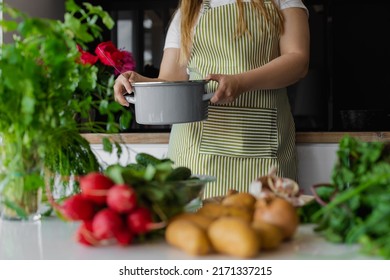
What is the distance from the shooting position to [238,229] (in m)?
0.67

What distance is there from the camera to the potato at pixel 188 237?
2.25 feet

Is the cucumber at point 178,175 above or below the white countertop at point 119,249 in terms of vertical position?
above

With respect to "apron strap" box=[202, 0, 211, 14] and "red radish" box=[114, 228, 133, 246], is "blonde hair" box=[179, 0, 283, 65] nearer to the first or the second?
"apron strap" box=[202, 0, 211, 14]

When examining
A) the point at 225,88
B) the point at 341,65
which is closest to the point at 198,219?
the point at 225,88

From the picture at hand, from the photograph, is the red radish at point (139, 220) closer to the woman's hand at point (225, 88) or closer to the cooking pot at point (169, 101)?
the cooking pot at point (169, 101)

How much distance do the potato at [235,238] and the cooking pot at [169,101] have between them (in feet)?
1.66

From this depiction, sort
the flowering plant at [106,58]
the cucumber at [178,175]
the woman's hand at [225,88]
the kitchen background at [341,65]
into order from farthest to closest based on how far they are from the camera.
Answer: the kitchen background at [341,65] → the flowering plant at [106,58] → the woman's hand at [225,88] → the cucumber at [178,175]

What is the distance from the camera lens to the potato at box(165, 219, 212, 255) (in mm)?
687

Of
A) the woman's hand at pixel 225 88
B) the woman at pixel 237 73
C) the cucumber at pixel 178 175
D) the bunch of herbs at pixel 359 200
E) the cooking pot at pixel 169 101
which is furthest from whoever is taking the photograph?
the woman at pixel 237 73

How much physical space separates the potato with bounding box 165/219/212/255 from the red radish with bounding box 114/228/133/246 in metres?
0.05

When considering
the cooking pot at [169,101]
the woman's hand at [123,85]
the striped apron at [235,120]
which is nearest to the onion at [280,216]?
the cooking pot at [169,101]

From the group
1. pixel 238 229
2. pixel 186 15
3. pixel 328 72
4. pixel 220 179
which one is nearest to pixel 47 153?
pixel 238 229

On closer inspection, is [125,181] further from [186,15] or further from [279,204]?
[186,15]

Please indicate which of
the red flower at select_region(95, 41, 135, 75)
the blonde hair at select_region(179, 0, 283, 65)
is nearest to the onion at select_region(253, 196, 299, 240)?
the blonde hair at select_region(179, 0, 283, 65)
